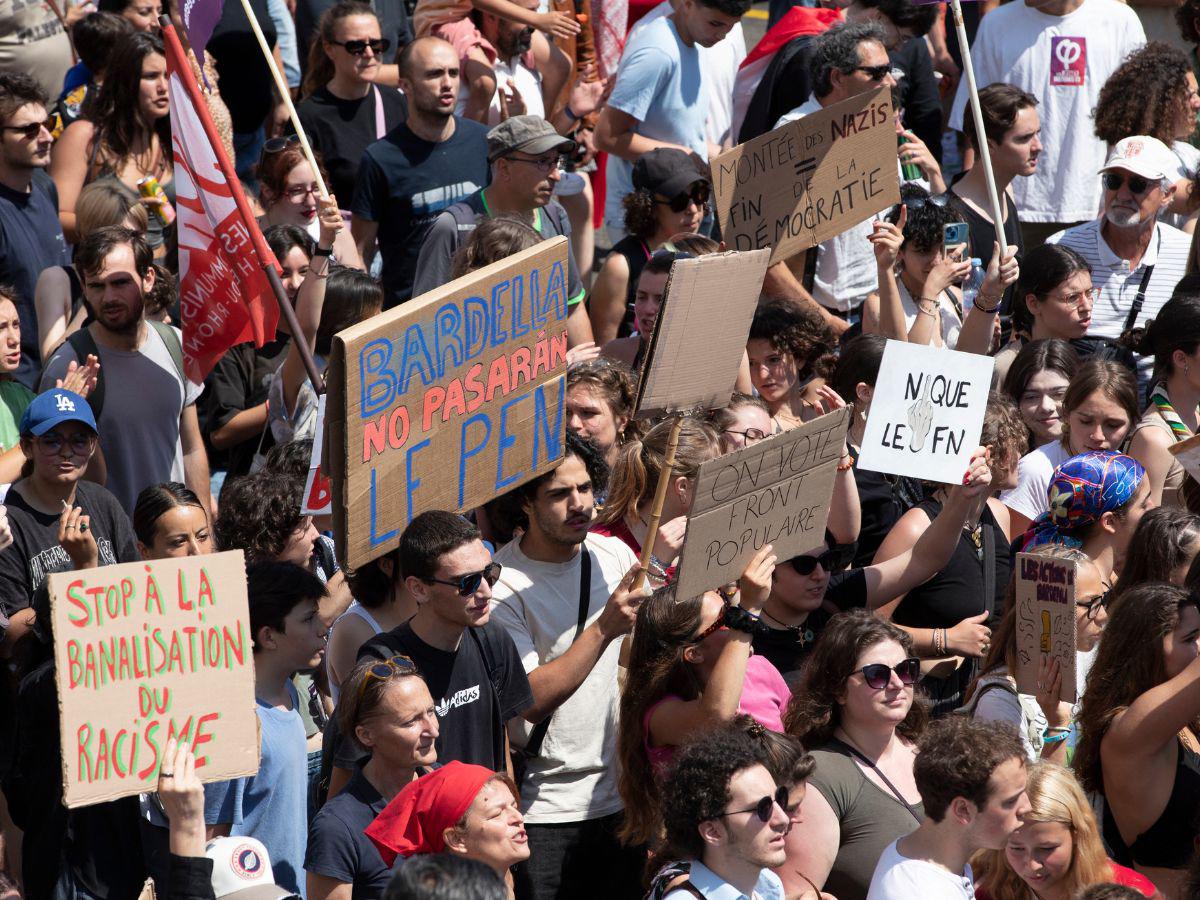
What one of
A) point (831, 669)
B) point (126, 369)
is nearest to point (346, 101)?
point (126, 369)

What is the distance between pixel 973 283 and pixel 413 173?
101 inches

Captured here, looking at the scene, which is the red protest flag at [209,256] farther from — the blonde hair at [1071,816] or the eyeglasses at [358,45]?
the blonde hair at [1071,816]

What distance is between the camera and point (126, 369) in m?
6.71

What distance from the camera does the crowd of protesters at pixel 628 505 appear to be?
448 cm

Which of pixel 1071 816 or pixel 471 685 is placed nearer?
pixel 1071 816

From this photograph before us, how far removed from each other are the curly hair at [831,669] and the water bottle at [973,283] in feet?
10.0

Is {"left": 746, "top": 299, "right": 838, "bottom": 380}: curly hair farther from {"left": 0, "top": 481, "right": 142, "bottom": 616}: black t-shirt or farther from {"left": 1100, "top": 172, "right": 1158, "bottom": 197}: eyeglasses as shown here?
{"left": 0, "top": 481, "right": 142, "bottom": 616}: black t-shirt

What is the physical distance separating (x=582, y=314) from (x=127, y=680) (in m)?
3.49

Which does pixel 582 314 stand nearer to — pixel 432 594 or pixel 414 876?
pixel 432 594

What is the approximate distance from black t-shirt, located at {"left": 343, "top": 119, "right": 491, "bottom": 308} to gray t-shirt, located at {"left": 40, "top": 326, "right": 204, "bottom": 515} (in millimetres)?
1484

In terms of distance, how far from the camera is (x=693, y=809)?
4270 millimetres

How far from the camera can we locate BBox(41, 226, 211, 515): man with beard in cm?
662

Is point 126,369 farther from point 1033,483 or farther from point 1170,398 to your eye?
point 1170,398

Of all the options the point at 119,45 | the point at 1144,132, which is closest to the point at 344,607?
the point at 119,45
